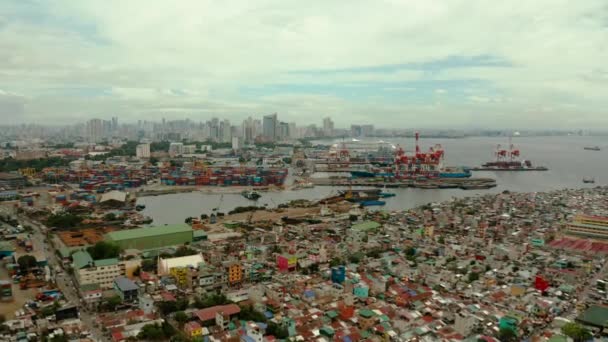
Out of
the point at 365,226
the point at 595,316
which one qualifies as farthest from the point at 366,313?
the point at 365,226

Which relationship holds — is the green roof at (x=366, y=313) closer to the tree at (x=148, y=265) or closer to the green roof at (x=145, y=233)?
the tree at (x=148, y=265)

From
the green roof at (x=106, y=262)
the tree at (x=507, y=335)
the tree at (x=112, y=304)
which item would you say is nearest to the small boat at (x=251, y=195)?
the green roof at (x=106, y=262)

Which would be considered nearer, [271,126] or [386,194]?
[386,194]

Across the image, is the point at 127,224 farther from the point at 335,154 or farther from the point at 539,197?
the point at 335,154

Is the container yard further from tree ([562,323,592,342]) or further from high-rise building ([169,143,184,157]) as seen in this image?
tree ([562,323,592,342])

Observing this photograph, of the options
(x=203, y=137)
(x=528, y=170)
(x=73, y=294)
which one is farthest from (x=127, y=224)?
(x=203, y=137)

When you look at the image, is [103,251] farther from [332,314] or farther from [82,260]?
[332,314]
